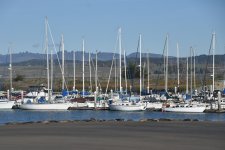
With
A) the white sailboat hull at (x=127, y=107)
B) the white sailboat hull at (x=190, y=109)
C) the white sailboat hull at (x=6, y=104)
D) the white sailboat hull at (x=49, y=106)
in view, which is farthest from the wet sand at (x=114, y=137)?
the white sailboat hull at (x=6, y=104)

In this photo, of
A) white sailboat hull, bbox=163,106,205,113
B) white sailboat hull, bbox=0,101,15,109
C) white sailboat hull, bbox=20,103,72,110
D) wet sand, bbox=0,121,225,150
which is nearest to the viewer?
wet sand, bbox=0,121,225,150

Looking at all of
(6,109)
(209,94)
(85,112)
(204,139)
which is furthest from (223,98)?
(204,139)

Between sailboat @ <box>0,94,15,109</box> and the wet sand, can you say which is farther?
sailboat @ <box>0,94,15,109</box>

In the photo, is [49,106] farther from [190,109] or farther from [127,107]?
[190,109]

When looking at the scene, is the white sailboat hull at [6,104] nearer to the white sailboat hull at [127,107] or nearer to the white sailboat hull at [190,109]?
the white sailboat hull at [127,107]

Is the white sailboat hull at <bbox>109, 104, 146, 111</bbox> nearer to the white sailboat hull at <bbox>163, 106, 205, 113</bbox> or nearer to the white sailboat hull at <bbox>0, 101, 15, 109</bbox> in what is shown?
the white sailboat hull at <bbox>163, 106, 205, 113</bbox>

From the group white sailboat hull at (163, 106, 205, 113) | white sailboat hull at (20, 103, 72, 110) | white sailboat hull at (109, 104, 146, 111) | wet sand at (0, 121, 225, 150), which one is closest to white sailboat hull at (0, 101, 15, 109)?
white sailboat hull at (20, 103, 72, 110)

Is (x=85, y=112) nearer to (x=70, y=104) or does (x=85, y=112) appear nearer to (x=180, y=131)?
(x=70, y=104)

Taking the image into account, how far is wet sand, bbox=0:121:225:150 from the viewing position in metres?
23.5

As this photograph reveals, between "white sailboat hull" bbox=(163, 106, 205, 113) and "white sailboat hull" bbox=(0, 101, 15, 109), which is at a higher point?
"white sailboat hull" bbox=(0, 101, 15, 109)

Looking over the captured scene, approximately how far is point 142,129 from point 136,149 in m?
9.13

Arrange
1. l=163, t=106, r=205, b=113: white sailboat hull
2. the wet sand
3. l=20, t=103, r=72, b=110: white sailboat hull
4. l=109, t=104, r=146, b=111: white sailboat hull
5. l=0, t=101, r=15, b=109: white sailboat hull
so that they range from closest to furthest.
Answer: the wet sand < l=163, t=106, r=205, b=113: white sailboat hull < l=109, t=104, r=146, b=111: white sailboat hull < l=20, t=103, r=72, b=110: white sailboat hull < l=0, t=101, r=15, b=109: white sailboat hull

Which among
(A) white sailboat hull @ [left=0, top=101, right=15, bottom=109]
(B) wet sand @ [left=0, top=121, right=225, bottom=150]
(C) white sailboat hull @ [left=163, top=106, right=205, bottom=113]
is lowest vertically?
(B) wet sand @ [left=0, top=121, right=225, bottom=150]

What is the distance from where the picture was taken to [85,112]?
65688mm
